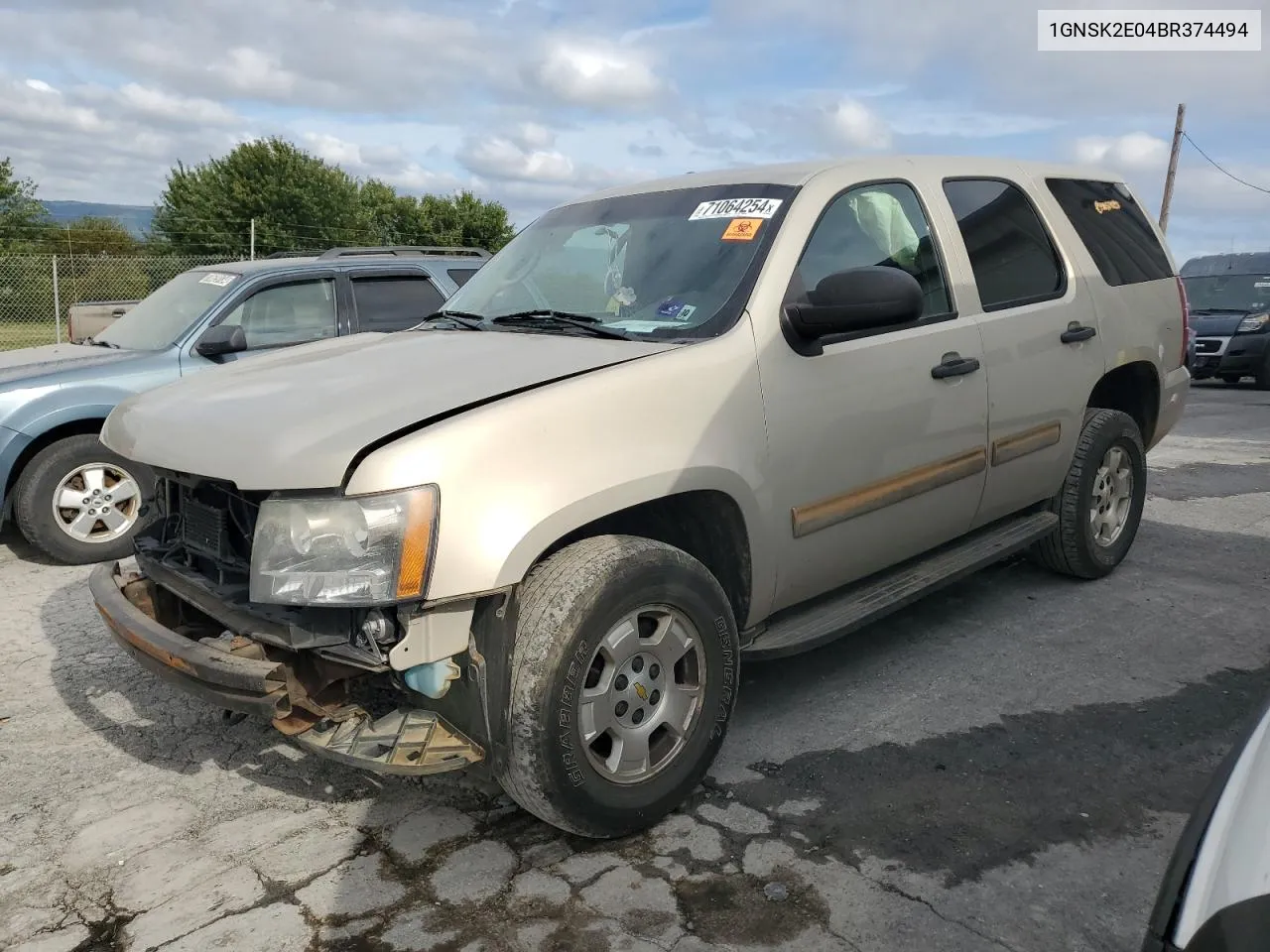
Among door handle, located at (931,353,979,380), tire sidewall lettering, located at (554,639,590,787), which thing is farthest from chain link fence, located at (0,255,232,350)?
tire sidewall lettering, located at (554,639,590,787)

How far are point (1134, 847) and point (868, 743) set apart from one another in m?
0.87

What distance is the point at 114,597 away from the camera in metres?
3.08

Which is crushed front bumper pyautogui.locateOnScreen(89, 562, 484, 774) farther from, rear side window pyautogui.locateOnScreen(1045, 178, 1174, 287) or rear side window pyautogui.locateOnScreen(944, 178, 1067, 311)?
rear side window pyautogui.locateOnScreen(1045, 178, 1174, 287)

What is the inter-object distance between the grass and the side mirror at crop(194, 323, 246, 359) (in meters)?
10.3

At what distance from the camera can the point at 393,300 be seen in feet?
23.5

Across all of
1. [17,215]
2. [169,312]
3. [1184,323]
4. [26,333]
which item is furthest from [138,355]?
[17,215]

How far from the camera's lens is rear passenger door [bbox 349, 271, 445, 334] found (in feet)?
22.9

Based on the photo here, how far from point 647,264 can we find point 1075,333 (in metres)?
2.06

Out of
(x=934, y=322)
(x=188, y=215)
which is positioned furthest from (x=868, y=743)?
(x=188, y=215)

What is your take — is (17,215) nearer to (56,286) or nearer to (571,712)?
(56,286)

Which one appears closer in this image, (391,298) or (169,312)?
(169,312)

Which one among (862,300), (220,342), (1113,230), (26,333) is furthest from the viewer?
(26,333)

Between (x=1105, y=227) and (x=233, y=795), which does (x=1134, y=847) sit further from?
(x=1105, y=227)

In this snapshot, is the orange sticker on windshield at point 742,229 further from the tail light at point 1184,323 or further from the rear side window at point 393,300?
the rear side window at point 393,300
